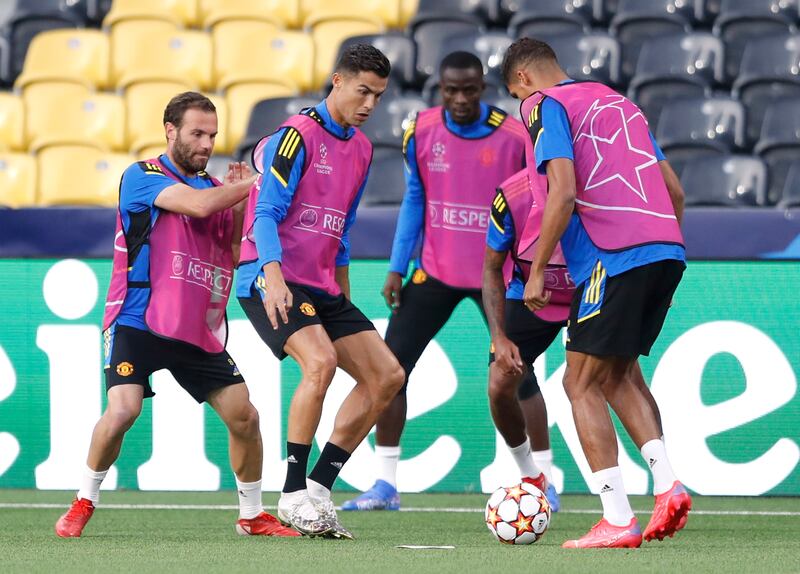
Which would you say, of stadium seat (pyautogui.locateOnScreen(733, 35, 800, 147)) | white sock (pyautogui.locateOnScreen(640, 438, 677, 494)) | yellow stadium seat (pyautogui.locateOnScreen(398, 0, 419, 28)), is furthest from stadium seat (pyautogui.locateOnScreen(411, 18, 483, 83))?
white sock (pyautogui.locateOnScreen(640, 438, 677, 494))

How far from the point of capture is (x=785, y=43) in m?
10.5

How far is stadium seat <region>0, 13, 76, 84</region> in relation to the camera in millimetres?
12016

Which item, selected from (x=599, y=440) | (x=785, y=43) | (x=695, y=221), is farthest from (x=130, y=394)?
(x=785, y=43)

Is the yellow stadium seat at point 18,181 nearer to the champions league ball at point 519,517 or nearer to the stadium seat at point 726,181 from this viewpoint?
the stadium seat at point 726,181

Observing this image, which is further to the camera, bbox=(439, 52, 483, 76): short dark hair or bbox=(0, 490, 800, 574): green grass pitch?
bbox=(439, 52, 483, 76): short dark hair

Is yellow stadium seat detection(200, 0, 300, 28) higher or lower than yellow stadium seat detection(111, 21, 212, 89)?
higher

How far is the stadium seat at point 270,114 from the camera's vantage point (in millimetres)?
10445

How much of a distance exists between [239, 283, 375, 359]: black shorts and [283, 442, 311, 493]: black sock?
42 cm

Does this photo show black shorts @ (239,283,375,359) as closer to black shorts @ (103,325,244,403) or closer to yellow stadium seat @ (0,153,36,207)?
black shorts @ (103,325,244,403)

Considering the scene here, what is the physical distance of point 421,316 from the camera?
7.26m

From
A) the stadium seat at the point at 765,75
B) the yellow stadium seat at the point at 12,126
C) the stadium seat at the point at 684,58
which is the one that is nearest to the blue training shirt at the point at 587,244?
the stadium seat at the point at 765,75

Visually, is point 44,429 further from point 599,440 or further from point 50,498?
point 599,440

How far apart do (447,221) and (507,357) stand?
109cm

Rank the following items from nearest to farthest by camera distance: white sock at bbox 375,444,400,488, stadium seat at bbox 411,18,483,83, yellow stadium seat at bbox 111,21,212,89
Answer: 1. white sock at bbox 375,444,400,488
2. stadium seat at bbox 411,18,483,83
3. yellow stadium seat at bbox 111,21,212,89
